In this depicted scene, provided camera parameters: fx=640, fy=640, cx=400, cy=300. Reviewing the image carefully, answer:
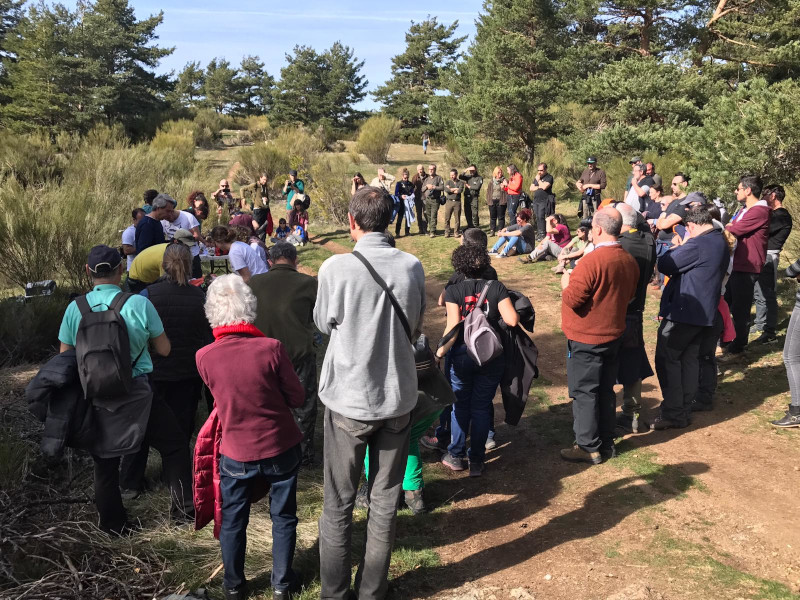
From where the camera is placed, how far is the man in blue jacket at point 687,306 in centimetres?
489

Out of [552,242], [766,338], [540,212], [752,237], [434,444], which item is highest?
[540,212]

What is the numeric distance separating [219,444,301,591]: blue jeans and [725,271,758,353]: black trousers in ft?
17.2

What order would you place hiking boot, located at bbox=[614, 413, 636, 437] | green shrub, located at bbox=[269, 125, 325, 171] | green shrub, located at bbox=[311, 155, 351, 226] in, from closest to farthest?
hiking boot, located at bbox=[614, 413, 636, 437], green shrub, located at bbox=[311, 155, 351, 226], green shrub, located at bbox=[269, 125, 325, 171]

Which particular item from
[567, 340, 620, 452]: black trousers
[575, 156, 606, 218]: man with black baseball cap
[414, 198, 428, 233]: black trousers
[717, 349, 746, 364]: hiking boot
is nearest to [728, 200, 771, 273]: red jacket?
[717, 349, 746, 364]: hiking boot

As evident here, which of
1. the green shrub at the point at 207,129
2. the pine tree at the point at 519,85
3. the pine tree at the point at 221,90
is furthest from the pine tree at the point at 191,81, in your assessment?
the pine tree at the point at 519,85

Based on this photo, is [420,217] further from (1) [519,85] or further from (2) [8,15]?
(2) [8,15]

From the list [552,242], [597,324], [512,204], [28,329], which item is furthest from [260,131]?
[597,324]

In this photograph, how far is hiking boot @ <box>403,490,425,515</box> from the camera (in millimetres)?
3922

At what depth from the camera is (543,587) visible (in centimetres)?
315

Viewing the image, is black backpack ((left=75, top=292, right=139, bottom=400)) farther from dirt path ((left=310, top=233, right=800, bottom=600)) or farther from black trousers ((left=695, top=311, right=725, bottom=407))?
black trousers ((left=695, top=311, right=725, bottom=407))

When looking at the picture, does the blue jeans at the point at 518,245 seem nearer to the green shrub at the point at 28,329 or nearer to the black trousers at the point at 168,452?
the green shrub at the point at 28,329

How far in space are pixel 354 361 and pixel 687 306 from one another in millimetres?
3273

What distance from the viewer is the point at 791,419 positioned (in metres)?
4.96

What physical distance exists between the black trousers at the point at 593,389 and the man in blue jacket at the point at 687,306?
0.78 metres
